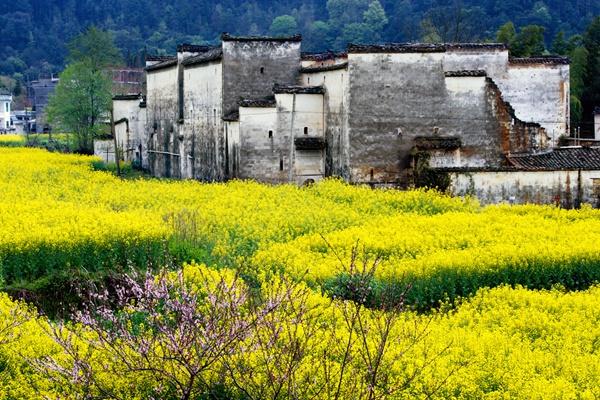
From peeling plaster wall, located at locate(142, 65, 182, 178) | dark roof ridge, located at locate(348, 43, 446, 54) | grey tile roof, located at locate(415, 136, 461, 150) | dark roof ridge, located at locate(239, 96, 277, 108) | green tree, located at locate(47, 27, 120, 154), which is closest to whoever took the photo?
dark roof ridge, located at locate(348, 43, 446, 54)

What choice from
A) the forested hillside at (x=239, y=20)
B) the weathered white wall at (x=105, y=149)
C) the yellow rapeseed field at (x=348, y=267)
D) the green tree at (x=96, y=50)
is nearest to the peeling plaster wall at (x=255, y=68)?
the yellow rapeseed field at (x=348, y=267)

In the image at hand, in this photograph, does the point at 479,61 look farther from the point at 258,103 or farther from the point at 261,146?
the point at 261,146

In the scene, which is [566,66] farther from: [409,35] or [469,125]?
[409,35]

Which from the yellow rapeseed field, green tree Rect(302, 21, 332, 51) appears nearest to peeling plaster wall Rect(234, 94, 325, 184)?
the yellow rapeseed field

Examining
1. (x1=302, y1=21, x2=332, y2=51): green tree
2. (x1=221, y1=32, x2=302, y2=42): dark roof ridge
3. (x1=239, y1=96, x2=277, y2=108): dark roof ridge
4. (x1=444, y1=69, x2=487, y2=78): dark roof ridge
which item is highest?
(x1=302, y1=21, x2=332, y2=51): green tree

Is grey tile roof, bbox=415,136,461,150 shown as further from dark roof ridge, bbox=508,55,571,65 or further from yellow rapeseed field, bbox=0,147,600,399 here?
dark roof ridge, bbox=508,55,571,65

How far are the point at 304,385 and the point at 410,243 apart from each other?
10.2m

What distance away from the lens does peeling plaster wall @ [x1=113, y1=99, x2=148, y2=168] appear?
49.2 meters

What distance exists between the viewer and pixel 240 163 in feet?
111

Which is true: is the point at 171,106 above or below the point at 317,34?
below

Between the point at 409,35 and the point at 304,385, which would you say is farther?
the point at 409,35

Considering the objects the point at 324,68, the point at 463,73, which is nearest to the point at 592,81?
the point at 463,73

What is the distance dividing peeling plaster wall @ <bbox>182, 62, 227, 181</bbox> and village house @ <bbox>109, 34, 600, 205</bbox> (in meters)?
0.10

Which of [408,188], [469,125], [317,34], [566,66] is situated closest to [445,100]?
[469,125]
